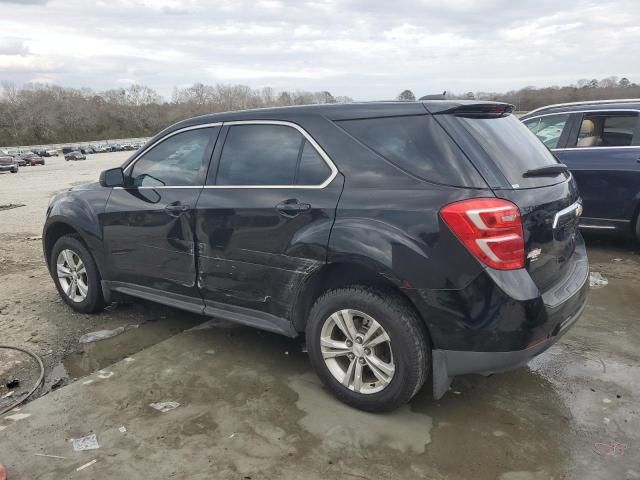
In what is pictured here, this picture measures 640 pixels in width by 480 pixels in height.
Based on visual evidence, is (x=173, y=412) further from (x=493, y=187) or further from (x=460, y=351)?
(x=493, y=187)

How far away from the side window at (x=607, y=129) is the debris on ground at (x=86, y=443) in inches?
249

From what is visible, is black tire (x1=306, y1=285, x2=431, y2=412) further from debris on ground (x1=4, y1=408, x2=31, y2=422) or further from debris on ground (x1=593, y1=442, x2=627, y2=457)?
debris on ground (x1=4, y1=408, x2=31, y2=422)

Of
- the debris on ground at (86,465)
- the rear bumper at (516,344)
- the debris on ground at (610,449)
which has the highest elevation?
the rear bumper at (516,344)

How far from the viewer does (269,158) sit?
139 inches

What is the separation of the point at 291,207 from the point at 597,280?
12.7ft

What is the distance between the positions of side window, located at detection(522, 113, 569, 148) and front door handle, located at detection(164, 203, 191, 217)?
5.01 metres

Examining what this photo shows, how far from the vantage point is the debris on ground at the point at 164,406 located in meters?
3.30

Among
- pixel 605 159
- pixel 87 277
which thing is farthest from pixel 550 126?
pixel 87 277

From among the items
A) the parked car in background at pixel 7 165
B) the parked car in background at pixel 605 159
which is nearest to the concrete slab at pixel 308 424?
the parked car in background at pixel 605 159

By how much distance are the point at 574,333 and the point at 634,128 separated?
11.2 ft

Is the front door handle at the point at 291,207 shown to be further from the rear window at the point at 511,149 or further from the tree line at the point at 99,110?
the tree line at the point at 99,110

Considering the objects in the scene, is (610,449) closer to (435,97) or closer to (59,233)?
(435,97)

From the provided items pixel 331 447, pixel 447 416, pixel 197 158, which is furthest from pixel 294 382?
pixel 197 158

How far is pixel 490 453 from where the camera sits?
2779 mm
